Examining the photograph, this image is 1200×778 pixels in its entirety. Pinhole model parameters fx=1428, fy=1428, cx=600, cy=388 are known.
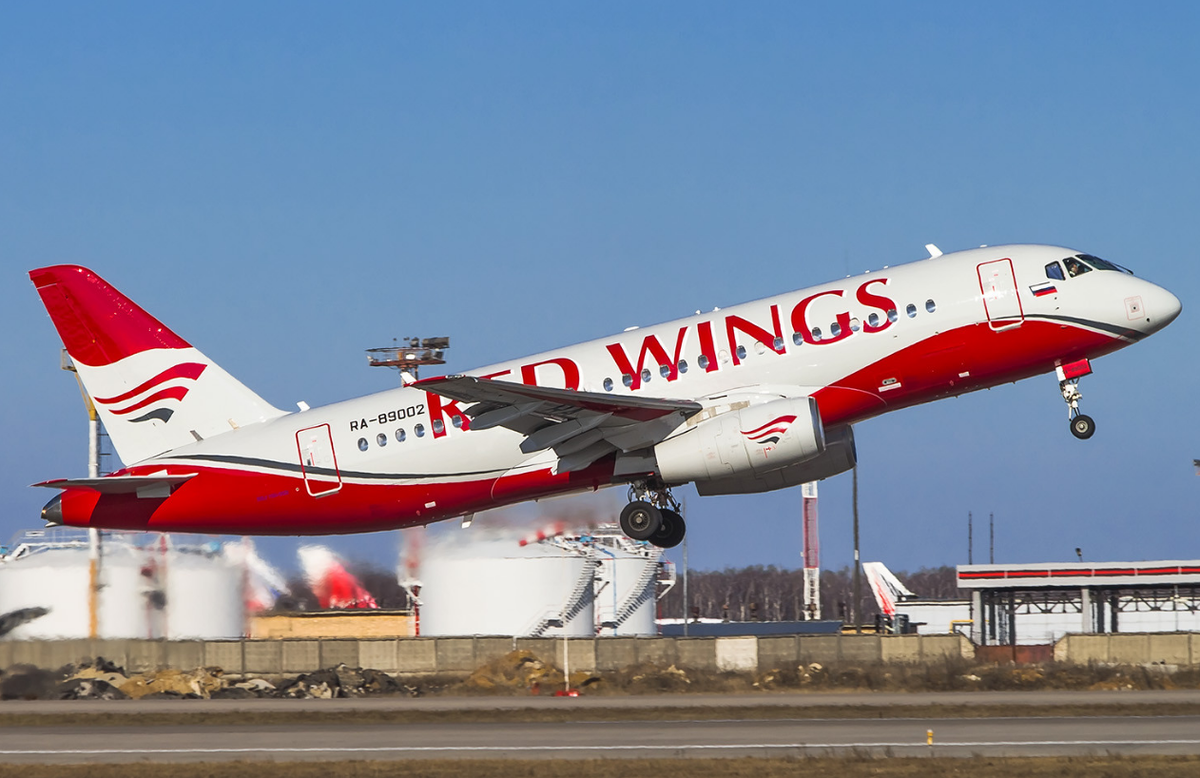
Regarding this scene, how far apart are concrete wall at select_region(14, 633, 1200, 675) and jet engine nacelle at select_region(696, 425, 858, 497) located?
45.6 ft

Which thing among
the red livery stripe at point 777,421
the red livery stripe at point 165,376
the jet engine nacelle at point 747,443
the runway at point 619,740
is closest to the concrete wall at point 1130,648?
the runway at point 619,740

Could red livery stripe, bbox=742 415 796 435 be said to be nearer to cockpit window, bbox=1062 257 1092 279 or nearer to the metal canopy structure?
cockpit window, bbox=1062 257 1092 279

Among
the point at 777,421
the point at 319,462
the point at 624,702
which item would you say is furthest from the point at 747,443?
the point at 624,702

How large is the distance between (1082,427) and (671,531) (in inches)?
394

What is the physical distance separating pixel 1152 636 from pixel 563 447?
26870mm

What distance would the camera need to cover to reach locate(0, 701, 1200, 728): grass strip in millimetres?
34000

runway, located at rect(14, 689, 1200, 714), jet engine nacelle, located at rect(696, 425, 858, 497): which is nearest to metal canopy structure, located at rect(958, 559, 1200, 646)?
runway, located at rect(14, 689, 1200, 714)

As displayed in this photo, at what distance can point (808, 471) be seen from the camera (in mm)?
34531

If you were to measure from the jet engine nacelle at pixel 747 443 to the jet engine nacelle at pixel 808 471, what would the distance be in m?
1.59

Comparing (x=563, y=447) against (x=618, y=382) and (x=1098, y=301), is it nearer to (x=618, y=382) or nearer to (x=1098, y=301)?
(x=618, y=382)

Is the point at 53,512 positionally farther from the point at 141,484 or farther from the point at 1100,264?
the point at 1100,264

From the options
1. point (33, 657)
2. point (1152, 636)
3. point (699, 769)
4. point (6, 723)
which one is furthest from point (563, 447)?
point (1152, 636)

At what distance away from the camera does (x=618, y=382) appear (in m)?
32.6

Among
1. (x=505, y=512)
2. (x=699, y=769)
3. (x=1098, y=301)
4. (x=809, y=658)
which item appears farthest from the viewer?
(x=809, y=658)
